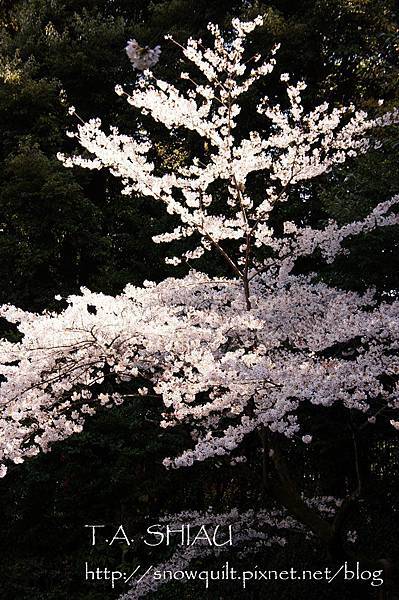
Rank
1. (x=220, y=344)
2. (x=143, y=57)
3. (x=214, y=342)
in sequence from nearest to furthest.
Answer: (x=143, y=57), (x=214, y=342), (x=220, y=344)

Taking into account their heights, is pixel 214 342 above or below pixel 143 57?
below

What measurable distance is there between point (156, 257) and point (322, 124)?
5591 mm

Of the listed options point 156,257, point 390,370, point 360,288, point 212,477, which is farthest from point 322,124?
point 156,257

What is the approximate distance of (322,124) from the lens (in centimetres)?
459

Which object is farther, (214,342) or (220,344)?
(220,344)

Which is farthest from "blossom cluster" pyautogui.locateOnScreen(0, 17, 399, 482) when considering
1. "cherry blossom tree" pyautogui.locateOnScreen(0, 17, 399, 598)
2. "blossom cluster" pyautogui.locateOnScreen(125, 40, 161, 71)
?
"blossom cluster" pyautogui.locateOnScreen(125, 40, 161, 71)

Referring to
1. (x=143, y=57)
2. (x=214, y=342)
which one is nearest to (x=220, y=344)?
(x=214, y=342)

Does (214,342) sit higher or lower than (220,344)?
lower

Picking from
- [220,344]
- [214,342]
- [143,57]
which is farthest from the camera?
[220,344]

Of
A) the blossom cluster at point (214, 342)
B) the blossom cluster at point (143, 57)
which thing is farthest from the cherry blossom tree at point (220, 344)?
the blossom cluster at point (143, 57)

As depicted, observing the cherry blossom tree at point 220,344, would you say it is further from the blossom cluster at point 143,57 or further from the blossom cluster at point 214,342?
the blossom cluster at point 143,57

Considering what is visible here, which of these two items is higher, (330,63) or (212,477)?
(330,63)

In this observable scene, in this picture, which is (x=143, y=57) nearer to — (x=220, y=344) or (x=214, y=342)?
(x=214, y=342)

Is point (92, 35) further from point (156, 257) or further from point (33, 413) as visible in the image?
point (33, 413)
